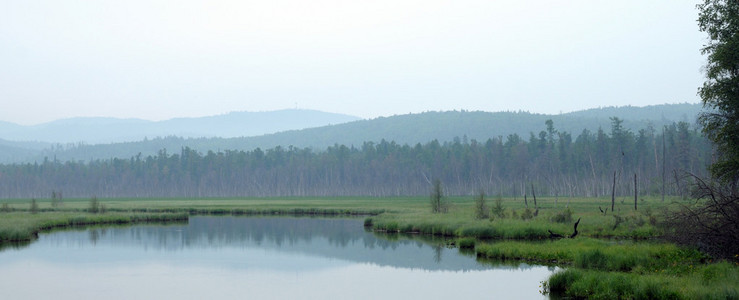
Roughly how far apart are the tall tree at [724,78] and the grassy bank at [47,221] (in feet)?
167

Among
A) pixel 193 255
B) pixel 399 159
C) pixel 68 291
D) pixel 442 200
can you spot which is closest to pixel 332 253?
pixel 193 255

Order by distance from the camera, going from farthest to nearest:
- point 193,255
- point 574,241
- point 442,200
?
point 442,200, point 193,255, point 574,241

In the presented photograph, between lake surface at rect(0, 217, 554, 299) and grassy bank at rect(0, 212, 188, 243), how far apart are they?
6.08 feet

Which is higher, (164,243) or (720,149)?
(720,149)

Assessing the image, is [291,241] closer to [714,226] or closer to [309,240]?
[309,240]

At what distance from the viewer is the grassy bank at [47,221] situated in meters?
53.2

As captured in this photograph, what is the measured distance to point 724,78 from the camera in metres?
31.8

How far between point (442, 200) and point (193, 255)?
3578cm

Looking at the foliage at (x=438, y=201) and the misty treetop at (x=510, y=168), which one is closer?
the foliage at (x=438, y=201)

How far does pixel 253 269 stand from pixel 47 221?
38.9 m

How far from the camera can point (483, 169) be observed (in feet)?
527

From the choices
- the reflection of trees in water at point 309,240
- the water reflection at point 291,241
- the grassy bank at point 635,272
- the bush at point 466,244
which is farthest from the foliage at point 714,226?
the bush at point 466,244

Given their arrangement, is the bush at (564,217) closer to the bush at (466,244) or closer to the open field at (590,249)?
the open field at (590,249)

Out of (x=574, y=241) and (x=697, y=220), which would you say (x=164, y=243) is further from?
(x=697, y=220)
